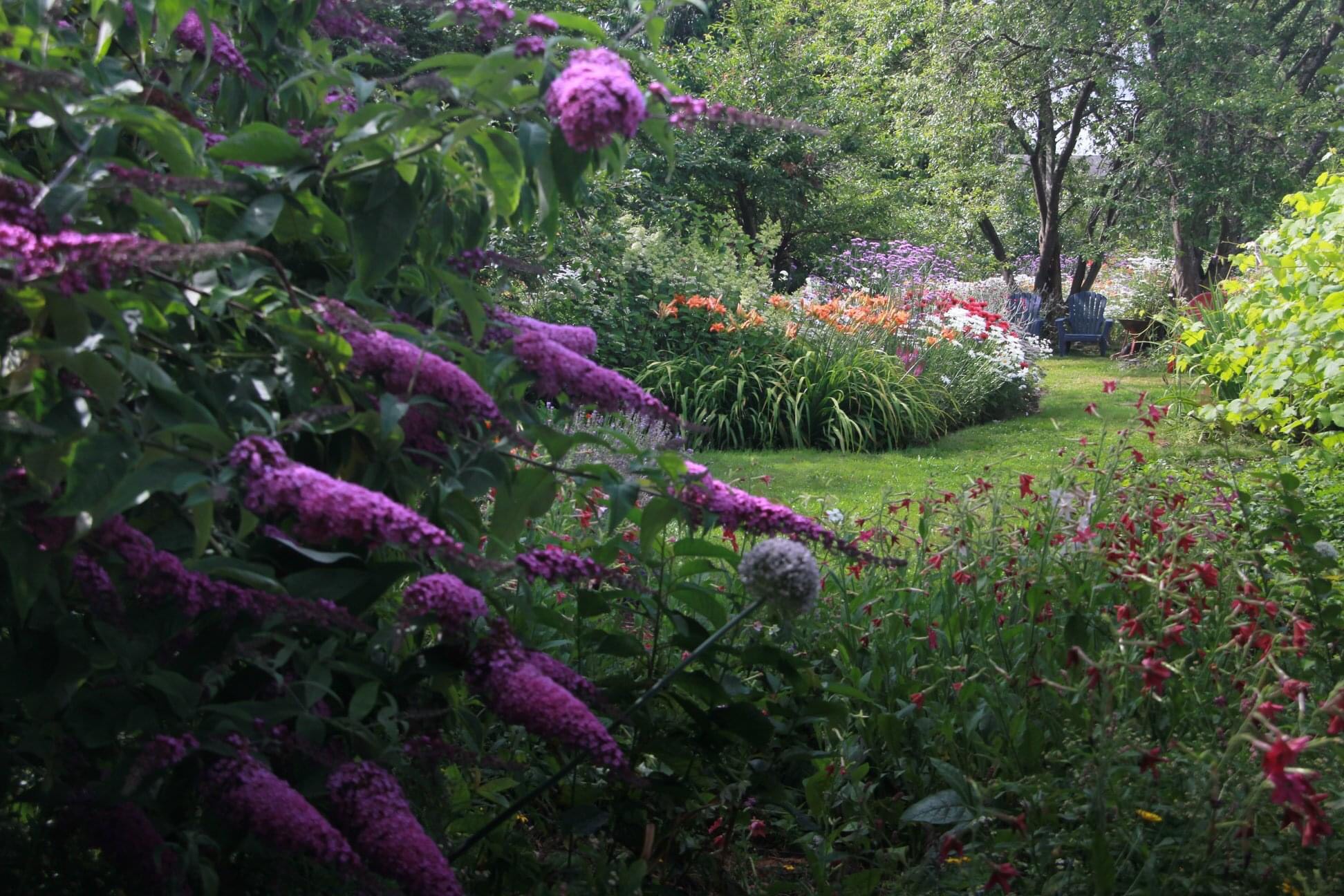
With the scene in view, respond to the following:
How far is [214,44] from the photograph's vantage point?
169 centimetres

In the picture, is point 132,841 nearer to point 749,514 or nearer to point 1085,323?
point 749,514

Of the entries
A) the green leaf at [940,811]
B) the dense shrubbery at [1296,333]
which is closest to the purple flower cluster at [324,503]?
the green leaf at [940,811]

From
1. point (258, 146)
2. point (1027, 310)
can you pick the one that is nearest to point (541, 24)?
point (258, 146)

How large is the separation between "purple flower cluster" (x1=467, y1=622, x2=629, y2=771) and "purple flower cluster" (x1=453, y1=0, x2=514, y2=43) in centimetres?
80

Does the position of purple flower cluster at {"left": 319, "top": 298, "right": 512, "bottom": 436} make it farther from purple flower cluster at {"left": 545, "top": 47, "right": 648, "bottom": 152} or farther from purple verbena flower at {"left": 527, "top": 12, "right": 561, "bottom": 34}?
purple verbena flower at {"left": 527, "top": 12, "right": 561, "bottom": 34}

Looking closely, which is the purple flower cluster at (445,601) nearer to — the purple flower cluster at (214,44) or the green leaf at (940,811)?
the purple flower cluster at (214,44)

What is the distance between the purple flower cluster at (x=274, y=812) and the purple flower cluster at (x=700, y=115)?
92 cm

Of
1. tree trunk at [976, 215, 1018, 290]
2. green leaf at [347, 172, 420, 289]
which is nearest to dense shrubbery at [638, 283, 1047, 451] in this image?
green leaf at [347, 172, 420, 289]

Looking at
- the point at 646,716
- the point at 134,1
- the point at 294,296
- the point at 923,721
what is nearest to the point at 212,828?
the point at 294,296

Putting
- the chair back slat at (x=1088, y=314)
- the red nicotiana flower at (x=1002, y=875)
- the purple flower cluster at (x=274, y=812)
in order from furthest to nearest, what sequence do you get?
the chair back slat at (x=1088, y=314) → the red nicotiana flower at (x=1002, y=875) → the purple flower cluster at (x=274, y=812)

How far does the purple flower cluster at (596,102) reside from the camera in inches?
47.4

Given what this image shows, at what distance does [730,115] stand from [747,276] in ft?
28.3

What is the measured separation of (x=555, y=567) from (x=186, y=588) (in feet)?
1.32

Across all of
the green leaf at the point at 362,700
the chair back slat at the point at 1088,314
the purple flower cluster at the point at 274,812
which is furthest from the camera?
the chair back slat at the point at 1088,314
